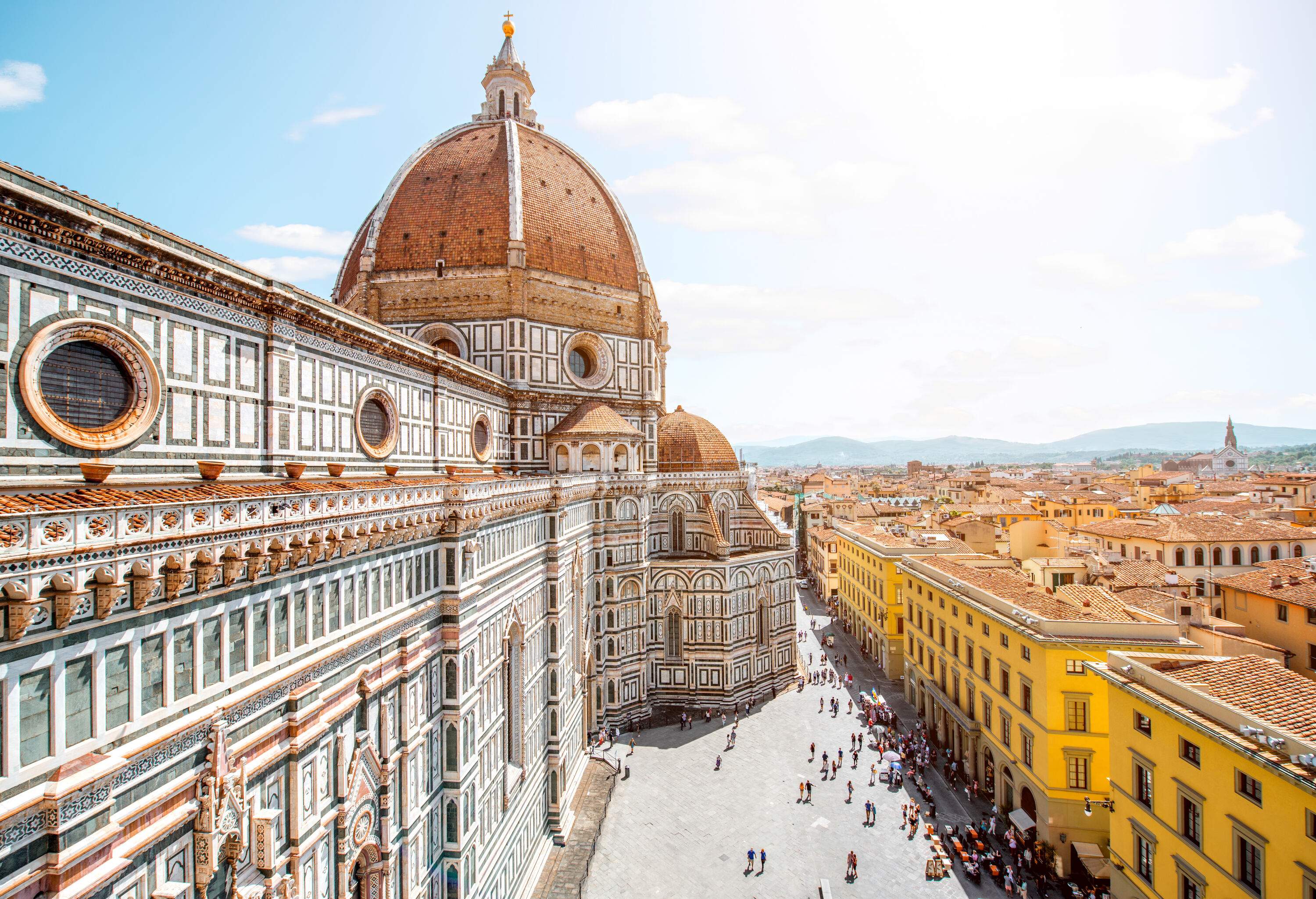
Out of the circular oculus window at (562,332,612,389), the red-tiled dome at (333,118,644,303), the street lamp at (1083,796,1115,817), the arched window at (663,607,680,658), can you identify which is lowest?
the street lamp at (1083,796,1115,817)

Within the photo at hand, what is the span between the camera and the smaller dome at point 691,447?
41.5 metres

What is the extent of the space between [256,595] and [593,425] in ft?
77.2

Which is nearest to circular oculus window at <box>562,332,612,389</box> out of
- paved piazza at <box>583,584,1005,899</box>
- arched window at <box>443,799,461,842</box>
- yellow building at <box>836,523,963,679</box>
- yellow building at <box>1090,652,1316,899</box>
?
paved piazza at <box>583,584,1005,899</box>

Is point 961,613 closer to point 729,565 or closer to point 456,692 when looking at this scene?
point 729,565

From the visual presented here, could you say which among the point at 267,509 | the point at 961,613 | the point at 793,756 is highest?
the point at 267,509

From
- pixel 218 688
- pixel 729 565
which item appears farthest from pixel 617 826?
pixel 218 688

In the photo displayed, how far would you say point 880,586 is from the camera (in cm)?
4281

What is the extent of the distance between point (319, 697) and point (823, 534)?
56.2m

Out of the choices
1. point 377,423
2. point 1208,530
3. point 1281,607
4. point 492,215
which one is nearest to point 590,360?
point 492,215

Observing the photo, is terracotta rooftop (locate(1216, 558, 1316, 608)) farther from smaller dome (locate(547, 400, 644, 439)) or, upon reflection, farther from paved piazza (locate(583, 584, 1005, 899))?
smaller dome (locate(547, 400, 644, 439))

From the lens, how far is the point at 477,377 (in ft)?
88.1

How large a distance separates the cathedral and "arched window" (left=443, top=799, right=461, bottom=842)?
163mm

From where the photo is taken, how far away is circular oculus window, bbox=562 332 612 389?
117ft

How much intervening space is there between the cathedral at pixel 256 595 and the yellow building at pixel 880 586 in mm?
19992
